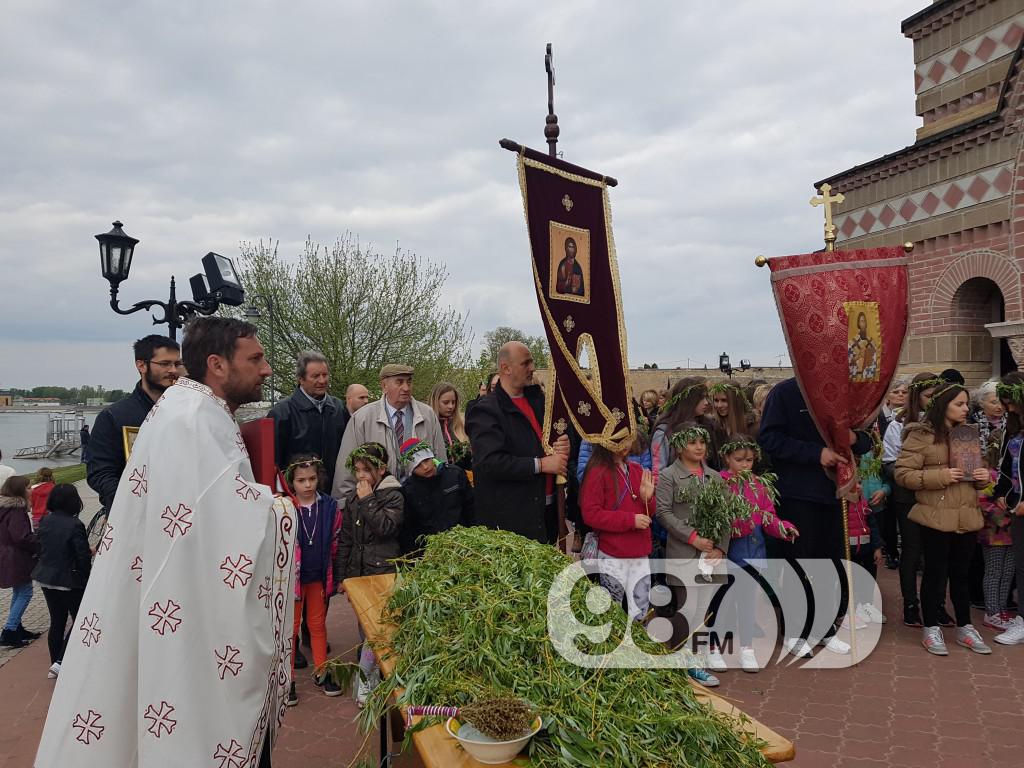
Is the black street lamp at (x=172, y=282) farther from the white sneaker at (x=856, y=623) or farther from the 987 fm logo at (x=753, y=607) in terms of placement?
the white sneaker at (x=856, y=623)

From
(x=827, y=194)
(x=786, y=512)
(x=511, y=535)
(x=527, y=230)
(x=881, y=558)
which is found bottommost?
(x=881, y=558)

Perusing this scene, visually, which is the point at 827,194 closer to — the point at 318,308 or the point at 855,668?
the point at 855,668

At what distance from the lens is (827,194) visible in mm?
5062

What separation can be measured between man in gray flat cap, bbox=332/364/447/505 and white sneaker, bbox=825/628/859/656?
3.37 metres

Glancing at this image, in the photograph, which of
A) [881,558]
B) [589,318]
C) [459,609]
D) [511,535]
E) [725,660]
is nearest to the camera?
[459,609]

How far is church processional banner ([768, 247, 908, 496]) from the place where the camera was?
186 inches

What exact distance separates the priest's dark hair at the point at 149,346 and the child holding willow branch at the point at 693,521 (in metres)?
3.56

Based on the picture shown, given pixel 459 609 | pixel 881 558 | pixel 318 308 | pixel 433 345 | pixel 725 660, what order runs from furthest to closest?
pixel 433 345 → pixel 318 308 → pixel 881 558 → pixel 725 660 → pixel 459 609

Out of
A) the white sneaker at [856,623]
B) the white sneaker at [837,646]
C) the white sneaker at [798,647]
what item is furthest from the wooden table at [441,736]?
the white sneaker at [856,623]

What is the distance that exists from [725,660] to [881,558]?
3942mm

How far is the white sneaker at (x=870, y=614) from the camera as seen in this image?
6.18m

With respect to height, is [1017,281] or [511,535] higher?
[1017,281]

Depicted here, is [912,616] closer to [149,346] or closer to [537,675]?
[537,675]

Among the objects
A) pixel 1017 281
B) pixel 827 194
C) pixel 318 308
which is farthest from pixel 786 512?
pixel 318 308
